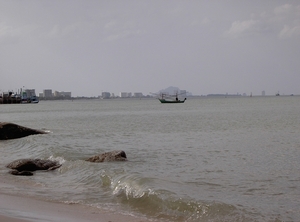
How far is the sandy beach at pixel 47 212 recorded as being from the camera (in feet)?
27.7

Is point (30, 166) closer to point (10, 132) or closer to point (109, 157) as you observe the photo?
point (109, 157)

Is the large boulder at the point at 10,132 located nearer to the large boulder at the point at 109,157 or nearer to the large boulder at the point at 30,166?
the large boulder at the point at 30,166

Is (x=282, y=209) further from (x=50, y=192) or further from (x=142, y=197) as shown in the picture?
(x=50, y=192)

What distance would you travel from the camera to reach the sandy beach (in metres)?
8.45

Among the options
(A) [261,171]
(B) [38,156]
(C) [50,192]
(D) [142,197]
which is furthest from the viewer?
(B) [38,156]

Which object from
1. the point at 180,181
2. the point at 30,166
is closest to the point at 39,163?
the point at 30,166

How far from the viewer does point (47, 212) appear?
9305mm

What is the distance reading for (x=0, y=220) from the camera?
776 cm

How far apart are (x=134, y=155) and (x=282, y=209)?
1059 centimetres

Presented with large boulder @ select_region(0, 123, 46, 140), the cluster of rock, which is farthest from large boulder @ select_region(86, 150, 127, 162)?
large boulder @ select_region(0, 123, 46, 140)

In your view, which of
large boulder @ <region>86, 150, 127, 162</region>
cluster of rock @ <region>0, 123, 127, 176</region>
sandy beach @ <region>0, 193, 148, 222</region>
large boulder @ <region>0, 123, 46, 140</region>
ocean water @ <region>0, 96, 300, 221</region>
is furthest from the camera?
large boulder @ <region>0, 123, 46, 140</region>

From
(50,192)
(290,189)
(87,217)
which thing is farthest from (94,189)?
(290,189)

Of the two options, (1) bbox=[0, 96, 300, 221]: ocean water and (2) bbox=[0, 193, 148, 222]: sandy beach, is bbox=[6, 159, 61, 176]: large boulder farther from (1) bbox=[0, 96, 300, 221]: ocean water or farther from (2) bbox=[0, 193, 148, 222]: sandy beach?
(2) bbox=[0, 193, 148, 222]: sandy beach

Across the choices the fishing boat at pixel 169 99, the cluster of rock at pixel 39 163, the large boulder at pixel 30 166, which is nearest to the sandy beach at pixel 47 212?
the cluster of rock at pixel 39 163
